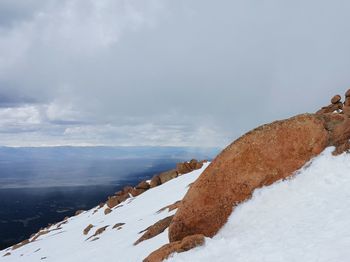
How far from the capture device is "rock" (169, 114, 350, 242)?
20391 millimetres

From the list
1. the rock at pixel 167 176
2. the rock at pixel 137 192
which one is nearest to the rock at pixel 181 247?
the rock at pixel 167 176

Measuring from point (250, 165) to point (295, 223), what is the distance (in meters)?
5.55

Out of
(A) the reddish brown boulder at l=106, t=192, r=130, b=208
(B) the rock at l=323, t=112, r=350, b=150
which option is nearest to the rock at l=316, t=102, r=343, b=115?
(B) the rock at l=323, t=112, r=350, b=150

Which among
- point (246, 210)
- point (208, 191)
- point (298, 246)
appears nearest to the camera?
point (298, 246)

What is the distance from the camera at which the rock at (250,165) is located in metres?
20.4

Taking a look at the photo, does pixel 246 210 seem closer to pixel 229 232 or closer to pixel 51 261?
pixel 229 232

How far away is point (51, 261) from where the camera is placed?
131 ft

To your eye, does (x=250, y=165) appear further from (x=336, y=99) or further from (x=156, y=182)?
(x=156, y=182)

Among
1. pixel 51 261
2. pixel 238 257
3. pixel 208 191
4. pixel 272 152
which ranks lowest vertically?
pixel 51 261

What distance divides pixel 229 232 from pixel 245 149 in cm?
536

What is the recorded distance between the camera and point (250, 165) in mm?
21281

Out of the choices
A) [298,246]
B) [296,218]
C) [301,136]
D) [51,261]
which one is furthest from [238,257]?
[51,261]

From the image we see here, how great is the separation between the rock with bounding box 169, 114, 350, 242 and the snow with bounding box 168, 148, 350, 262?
1.94 ft

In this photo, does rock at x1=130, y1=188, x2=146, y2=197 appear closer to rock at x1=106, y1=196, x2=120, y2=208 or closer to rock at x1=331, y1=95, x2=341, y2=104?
rock at x1=106, y1=196, x2=120, y2=208
